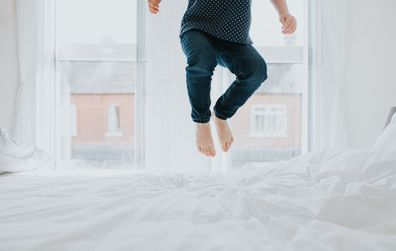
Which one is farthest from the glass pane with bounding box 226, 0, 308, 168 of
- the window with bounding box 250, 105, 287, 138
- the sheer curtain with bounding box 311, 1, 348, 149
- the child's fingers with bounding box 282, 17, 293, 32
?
the child's fingers with bounding box 282, 17, 293, 32

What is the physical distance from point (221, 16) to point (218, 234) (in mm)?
967

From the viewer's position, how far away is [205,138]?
4.92ft

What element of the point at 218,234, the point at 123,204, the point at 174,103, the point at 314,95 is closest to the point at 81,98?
the point at 174,103

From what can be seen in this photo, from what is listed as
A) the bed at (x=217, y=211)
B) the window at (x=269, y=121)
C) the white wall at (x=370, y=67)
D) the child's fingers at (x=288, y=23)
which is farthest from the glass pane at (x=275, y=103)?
the bed at (x=217, y=211)

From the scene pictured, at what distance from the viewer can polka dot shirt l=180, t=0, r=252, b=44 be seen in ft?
4.53

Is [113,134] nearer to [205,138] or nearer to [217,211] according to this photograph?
[205,138]

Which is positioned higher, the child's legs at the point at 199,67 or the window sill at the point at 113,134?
the child's legs at the point at 199,67

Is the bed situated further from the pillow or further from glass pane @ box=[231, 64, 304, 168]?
glass pane @ box=[231, 64, 304, 168]

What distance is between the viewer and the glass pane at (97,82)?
297 cm

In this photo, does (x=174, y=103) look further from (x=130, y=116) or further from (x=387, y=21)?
(x=387, y=21)

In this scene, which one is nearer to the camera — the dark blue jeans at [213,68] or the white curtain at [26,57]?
the dark blue jeans at [213,68]

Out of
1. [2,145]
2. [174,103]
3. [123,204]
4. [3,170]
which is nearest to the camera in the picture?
[123,204]

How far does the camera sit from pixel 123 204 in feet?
2.75

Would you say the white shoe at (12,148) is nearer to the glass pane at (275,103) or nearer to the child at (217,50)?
A: the child at (217,50)
